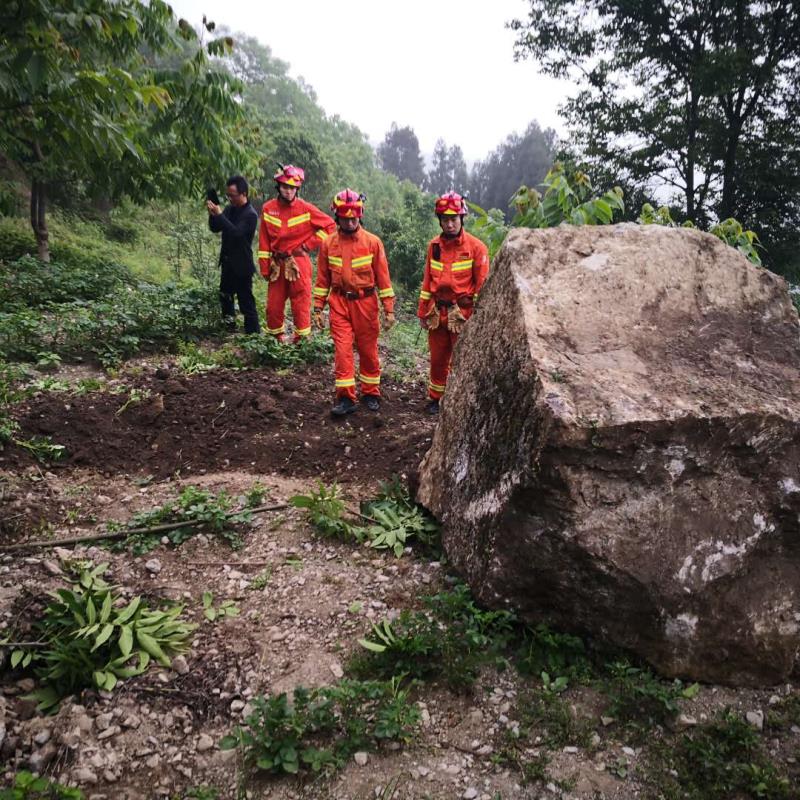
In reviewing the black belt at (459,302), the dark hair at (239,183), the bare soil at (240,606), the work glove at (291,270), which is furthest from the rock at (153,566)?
the dark hair at (239,183)

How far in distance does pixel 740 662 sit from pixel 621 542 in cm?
78

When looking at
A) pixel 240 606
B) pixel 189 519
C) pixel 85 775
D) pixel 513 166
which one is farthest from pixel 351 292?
pixel 513 166

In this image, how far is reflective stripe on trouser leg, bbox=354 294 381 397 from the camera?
18.5 feet

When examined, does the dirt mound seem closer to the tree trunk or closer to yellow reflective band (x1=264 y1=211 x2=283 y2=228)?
yellow reflective band (x1=264 y1=211 x2=283 y2=228)

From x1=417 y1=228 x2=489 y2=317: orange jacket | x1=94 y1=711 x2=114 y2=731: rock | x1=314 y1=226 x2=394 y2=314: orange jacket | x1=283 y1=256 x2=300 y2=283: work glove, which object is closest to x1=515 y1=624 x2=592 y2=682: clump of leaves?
x1=94 y1=711 x2=114 y2=731: rock

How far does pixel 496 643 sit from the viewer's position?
2.72 metres

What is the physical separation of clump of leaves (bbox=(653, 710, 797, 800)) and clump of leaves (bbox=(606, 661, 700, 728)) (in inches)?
4.4

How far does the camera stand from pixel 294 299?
7.20 meters

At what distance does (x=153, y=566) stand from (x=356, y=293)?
3.09 metres

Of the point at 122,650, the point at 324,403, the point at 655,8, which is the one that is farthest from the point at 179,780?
the point at 655,8

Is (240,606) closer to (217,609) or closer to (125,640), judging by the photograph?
(217,609)

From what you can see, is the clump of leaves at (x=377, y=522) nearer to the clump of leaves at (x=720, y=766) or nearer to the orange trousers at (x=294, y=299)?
the clump of leaves at (x=720, y=766)

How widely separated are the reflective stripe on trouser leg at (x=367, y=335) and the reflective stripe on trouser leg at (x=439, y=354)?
0.53 metres

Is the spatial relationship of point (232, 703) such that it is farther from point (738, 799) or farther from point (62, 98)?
point (62, 98)
